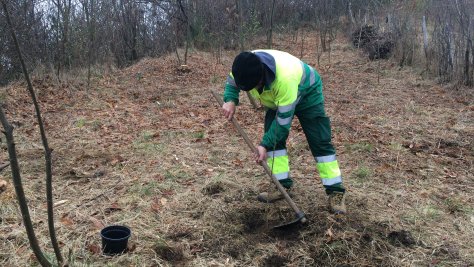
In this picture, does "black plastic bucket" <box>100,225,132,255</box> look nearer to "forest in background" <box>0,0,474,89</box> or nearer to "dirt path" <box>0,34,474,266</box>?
"dirt path" <box>0,34,474,266</box>

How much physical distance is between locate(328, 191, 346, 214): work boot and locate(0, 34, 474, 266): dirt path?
0.11 meters

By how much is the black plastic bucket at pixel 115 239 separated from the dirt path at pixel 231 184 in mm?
70

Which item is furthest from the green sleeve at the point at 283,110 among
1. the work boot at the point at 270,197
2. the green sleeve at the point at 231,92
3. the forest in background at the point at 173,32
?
the forest in background at the point at 173,32

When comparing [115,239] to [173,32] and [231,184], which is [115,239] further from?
[173,32]

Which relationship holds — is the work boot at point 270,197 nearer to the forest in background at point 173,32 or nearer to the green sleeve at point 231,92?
the green sleeve at point 231,92

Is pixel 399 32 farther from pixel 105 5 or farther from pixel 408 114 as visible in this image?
pixel 105 5

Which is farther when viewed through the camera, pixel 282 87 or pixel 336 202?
pixel 336 202

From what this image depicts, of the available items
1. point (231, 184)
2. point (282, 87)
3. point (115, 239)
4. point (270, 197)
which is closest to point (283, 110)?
point (282, 87)

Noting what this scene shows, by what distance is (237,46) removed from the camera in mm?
14422

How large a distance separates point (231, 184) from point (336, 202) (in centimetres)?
110

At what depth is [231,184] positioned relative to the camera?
14.0 ft

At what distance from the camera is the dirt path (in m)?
3.17

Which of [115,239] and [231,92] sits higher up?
[231,92]

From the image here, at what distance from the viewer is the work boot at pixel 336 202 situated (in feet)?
11.8
